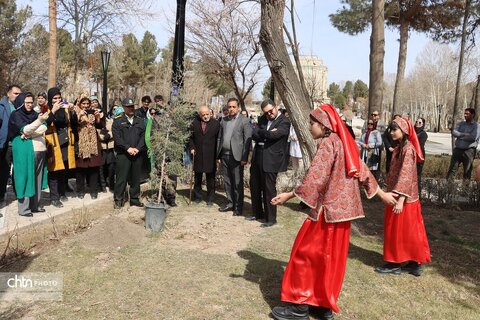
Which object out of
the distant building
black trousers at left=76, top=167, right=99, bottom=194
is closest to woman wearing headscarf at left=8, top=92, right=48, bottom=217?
black trousers at left=76, top=167, right=99, bottom=194

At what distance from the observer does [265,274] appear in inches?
184

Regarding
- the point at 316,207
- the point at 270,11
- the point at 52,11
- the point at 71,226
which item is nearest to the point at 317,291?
the point at 316,207

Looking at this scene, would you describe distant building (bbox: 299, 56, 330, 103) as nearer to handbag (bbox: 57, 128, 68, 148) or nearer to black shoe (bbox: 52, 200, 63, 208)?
handbag (bbox: 57, 128, 68, 148)

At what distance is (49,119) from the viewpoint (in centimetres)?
682

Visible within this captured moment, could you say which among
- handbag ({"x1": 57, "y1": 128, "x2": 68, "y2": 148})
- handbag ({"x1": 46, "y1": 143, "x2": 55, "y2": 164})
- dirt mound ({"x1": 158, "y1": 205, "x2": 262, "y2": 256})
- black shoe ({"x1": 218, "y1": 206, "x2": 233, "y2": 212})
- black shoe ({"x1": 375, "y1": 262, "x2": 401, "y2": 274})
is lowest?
black shoe ({"x1": 375, "y1": 262, "x2": 401, "y2": 274})

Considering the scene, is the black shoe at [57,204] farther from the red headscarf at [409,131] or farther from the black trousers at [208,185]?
the red headscarf at [409,131]

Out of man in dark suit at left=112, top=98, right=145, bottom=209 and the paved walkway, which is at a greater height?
man in dark suit at left=112, top=98, right=145, bottom=209

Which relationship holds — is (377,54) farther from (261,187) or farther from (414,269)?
(414,269)

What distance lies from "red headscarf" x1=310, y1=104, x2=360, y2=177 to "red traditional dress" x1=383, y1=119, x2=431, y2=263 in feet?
4.78

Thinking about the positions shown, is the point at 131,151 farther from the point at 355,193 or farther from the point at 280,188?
the point at 355,193

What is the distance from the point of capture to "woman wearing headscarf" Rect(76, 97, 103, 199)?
7.58 meters

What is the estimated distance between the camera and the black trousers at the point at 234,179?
728 centimetres

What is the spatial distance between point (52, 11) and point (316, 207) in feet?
47.6

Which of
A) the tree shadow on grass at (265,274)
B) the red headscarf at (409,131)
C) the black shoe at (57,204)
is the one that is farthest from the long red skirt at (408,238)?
the black shoe at (57,204)
